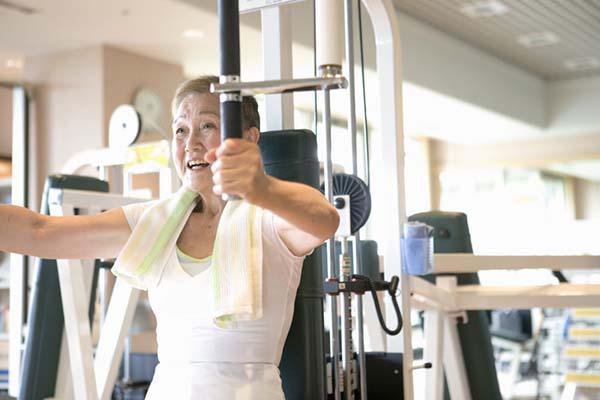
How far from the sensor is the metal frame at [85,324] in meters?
2.44

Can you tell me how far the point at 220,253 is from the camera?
1373mm

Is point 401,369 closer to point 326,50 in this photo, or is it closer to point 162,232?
point 162,232

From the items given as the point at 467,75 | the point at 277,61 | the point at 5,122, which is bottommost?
the point at 277,61

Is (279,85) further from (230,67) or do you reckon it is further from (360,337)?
(360,337)

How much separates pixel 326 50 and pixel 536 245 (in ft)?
33.0

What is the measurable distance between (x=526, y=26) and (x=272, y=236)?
6502 millimetres

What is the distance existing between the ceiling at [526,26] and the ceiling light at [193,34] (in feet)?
5.68

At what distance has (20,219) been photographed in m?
1.42

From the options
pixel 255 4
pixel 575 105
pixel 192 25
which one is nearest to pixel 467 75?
pixel 575 105

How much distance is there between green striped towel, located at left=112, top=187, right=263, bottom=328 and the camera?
1.33 metres

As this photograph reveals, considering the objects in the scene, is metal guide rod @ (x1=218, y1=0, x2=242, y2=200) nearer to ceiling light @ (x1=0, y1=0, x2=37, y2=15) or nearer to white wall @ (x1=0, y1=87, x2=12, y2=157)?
ceiling light @ (x1=0, y1=0, x2=37, y2=15)

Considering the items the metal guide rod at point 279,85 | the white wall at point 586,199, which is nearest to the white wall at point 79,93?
the metal guide rod at point 279,85

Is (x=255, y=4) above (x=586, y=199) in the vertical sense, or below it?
below

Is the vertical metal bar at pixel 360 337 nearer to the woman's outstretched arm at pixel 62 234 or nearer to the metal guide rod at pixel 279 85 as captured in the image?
the woman's outstretched arm at pixel 62 234
